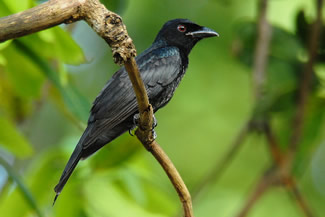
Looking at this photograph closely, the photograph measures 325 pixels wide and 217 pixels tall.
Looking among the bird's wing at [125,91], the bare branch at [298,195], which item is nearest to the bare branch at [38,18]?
the bird's wing at [125,91]

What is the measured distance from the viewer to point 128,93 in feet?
11.9

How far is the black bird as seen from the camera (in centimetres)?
340

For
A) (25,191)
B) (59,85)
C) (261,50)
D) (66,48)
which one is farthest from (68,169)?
(261,50)

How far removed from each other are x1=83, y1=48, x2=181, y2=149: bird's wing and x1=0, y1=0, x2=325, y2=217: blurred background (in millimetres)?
161

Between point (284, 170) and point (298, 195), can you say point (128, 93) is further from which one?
point (298, 195)

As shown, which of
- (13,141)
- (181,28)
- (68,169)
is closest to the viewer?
(68,169)

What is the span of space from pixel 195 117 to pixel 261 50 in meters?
1.84

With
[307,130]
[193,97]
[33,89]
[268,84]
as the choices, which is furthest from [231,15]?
[33,89]

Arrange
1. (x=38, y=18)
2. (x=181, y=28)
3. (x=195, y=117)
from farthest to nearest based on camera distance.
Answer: (x=195, y=117) → (x=181, y=28) → (x=38, y=18)

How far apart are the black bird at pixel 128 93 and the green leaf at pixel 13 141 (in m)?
0.42

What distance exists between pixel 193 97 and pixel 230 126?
0.54 metres

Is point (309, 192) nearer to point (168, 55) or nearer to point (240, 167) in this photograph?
point (240, 167)

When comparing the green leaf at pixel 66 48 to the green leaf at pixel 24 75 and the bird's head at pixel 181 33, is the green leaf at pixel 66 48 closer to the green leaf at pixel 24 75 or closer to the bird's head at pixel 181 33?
the green leaf at pixel 24 75

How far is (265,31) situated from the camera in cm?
475
